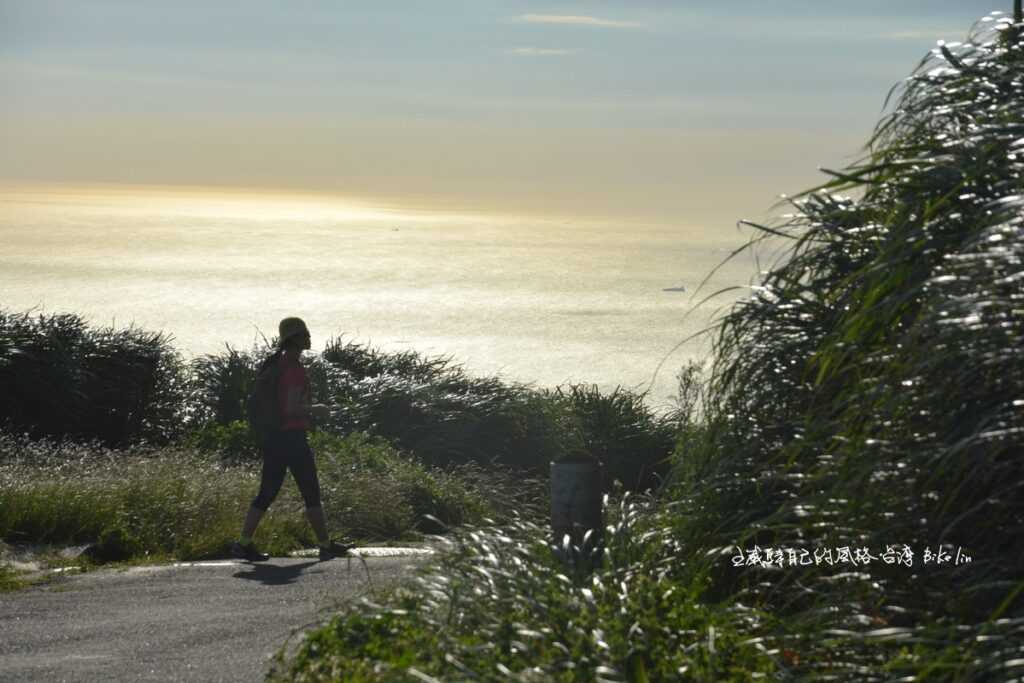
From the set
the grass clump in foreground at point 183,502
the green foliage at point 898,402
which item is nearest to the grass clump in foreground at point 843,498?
the green foliage at point 898,402

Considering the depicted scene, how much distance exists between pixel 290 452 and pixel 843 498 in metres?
5.92

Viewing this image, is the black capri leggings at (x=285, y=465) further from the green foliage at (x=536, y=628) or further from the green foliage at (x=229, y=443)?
the green foliage at (x=229, y=443)

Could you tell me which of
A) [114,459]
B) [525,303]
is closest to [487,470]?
[114,459]

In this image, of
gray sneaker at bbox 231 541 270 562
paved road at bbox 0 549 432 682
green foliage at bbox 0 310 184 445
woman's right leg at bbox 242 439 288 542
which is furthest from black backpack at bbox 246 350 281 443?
green foliage at bbox 0 310 184 445

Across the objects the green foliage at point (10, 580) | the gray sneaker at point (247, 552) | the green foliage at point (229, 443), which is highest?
the green foliage at point (229, 443)

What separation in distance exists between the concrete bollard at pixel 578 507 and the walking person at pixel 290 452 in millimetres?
3860

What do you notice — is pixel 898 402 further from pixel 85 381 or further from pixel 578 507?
pixel 85 381

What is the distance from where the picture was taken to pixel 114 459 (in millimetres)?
14586

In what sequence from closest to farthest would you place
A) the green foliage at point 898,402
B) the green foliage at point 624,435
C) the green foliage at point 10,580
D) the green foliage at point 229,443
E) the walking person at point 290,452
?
the green foliage at point 898,402 < the green foliage at point 10,580 < the walking person at point 290,452 < the green foliage at point 229,443 < the green foliage at point 624,435

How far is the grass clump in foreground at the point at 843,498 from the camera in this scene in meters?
5.44

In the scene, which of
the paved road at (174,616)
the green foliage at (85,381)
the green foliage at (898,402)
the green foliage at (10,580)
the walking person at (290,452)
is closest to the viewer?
the green foliage at (898,402)

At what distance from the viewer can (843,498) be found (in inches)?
235

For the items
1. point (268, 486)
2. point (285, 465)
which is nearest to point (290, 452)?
point (285, 465)

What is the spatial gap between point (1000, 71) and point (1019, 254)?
1.76 metres
